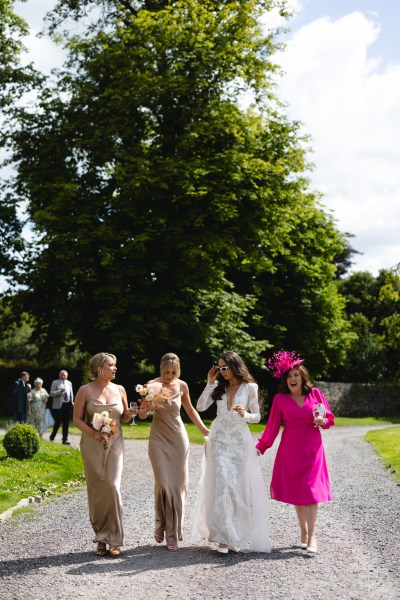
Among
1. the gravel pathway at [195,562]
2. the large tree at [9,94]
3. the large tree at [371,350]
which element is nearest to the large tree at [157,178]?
the large tree at [9,94]

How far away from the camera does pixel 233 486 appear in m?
8.77

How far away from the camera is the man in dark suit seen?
936 inches

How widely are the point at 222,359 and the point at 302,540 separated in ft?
7.10

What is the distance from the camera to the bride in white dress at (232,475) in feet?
28.2

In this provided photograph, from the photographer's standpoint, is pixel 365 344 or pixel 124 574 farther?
pixel 365 344

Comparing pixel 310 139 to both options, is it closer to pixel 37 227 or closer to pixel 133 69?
pixel 133 69

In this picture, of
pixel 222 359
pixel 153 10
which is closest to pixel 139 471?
pixel 222 359

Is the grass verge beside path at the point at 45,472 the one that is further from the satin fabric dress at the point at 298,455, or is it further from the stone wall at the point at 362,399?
the stone wall at the point at 362,399

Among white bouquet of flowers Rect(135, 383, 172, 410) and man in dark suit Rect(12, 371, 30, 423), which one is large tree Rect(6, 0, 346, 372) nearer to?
man in dark suit Rect(12, 371, 30, 423)

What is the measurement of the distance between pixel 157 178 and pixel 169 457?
20669mm

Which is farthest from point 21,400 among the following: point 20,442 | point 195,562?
point 195,562

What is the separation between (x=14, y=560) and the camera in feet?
27.1

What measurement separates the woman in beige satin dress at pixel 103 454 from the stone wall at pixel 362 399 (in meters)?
43.5

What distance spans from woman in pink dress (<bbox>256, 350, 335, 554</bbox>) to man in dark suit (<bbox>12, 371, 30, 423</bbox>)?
51.7 ft
